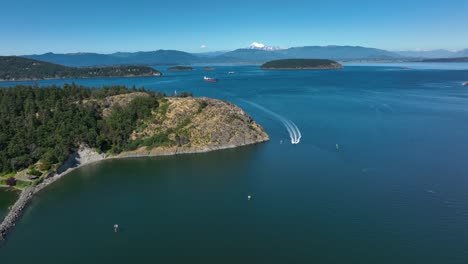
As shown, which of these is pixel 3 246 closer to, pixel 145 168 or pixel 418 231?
pixel 145 168

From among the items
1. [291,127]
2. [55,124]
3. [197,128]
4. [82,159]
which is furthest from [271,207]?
[55,124]

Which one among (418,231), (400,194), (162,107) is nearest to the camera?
(418,231)

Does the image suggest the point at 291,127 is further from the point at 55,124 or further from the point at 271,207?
the point at 55,124

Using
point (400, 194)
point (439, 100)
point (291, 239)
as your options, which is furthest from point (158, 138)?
point (439, 100)

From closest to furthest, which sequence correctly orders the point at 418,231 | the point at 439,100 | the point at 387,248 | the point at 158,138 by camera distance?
the point at 387,248 < the point at 418,231 < the point at 158,138 < the point at 439,100

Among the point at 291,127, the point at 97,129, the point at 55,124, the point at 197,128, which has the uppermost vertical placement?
the point at 55,124

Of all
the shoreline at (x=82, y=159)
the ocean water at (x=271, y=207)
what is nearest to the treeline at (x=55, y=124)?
the shoreline at (x=82, y=159)

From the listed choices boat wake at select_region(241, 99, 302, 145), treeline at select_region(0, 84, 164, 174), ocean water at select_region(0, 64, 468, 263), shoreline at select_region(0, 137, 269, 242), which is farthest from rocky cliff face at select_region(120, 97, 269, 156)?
boat wake at select_region(241, 99, 302, 145)
